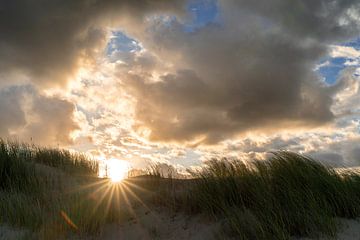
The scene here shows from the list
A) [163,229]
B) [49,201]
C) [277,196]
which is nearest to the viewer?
[277,196]

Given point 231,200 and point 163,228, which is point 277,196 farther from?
point 163,228

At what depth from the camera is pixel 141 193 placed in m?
6.80

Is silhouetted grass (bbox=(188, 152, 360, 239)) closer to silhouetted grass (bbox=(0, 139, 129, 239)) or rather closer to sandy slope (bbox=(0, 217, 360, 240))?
sandy slope (bbox=(0, 217, 360, 240))

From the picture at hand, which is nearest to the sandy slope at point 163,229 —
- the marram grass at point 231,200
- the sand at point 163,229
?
the sand at point 163,229

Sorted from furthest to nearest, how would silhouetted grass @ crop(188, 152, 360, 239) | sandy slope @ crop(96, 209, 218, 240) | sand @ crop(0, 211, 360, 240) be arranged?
sandy slope @ crop(96, 209, 218, 240) < sand @ crop(0, 211, 360, 240) < silhouetted grass @ crop(188, 152, 360, 239)

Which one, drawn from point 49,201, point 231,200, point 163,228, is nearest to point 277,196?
point 231,200

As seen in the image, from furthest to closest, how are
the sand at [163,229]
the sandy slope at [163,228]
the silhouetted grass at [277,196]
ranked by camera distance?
the sandy slope at [163,228] < the sand at [163,229] < the silhouetted grass at [277,196]

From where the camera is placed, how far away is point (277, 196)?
5.40 m

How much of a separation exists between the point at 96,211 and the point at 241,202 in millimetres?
2358

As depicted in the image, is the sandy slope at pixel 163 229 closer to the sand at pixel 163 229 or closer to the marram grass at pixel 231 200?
the sand at pixel 163 229

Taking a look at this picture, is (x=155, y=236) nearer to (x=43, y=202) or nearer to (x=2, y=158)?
(x=43, y=202)

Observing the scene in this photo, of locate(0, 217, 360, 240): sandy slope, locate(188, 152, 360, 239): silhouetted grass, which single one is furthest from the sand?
locate(188, 152, 360, 239): silhouetted grass

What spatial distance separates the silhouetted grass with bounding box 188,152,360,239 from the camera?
4871mm

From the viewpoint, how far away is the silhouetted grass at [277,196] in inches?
192
